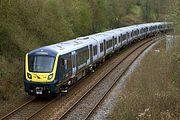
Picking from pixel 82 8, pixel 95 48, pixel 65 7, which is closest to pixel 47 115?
pixel 95 48

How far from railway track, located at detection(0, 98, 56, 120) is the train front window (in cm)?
157

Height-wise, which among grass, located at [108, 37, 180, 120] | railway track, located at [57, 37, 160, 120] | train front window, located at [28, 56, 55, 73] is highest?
train front window, located at [28, 56, 55, 73]

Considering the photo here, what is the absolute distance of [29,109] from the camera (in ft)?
53.9

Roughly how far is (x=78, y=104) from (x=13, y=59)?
7572mm

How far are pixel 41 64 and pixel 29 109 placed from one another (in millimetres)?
2446

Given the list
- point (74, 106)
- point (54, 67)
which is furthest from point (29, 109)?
point (54, 67)

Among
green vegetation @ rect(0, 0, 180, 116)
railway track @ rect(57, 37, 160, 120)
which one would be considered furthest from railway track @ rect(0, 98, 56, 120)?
railway track @ rect(57, 37, 160, 120)

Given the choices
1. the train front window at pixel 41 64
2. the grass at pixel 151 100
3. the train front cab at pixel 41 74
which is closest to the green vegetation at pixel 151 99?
the grass at pixel 151 100

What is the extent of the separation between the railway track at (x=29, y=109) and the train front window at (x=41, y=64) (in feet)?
5.14

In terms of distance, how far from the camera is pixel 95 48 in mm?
26641

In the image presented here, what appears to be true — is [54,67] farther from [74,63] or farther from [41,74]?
[74,63]

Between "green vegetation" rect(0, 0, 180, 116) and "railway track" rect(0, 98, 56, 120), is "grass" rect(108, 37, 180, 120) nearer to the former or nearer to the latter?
"railway track" rect(0, 98, 56, 120)

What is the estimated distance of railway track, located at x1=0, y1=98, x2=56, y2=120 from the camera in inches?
597

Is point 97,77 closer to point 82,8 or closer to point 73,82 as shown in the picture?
point 73,82
